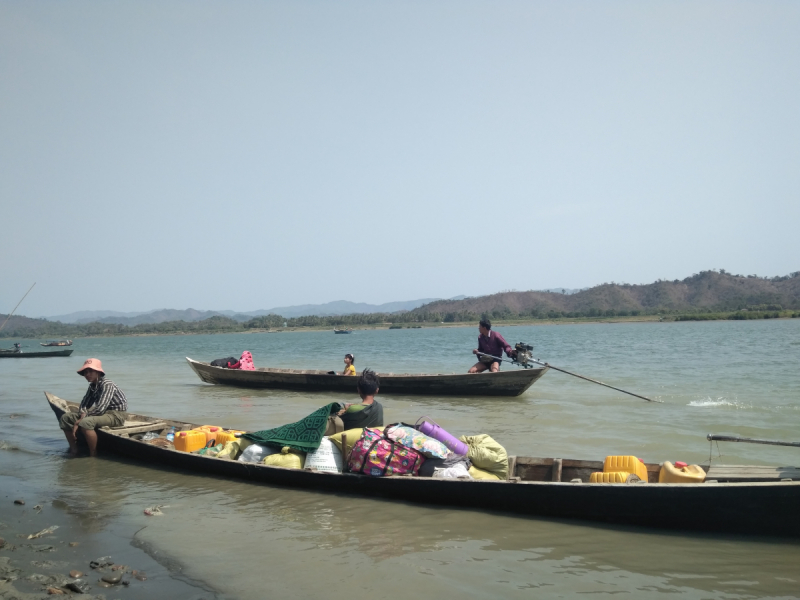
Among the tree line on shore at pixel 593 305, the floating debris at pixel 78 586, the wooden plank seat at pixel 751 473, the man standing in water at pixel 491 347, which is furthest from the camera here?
the tree line on shore at pixel 593 305

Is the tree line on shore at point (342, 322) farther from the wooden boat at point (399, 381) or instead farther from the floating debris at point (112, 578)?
the floating debris at point (112, 578)

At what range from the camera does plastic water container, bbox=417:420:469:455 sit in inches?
249

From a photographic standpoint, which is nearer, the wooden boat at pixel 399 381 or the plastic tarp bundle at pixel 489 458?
the plastic tarp bundle at pixel 489 458

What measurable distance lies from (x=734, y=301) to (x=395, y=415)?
105620 mm

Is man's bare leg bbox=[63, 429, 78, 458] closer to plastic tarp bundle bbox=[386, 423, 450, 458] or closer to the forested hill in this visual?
plastic tarp bundle bbox=[386, 423, 450, 458]

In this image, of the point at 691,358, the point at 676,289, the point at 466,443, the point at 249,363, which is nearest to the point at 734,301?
the point at 676,289

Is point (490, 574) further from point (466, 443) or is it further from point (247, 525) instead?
point (247, 525)

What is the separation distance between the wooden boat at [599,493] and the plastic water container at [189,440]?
88 centimetres

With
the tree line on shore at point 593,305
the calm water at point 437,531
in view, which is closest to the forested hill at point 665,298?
the tree line on shore at point 593,305

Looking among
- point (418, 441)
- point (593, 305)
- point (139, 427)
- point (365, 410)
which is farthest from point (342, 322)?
point (418, 441)

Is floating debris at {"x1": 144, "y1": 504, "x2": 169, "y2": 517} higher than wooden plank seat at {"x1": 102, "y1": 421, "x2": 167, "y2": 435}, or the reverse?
wooden plank seat at {"x1": 102, "y1": 421, "x2": 167, "y2": 435}

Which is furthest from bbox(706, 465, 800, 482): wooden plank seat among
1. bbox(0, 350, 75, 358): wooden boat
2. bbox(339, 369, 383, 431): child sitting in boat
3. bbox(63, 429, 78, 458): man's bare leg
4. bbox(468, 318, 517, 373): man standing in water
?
bbox(0, 350, 75, 358): wooden boat

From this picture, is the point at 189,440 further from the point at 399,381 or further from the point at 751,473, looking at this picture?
the point at 399,381

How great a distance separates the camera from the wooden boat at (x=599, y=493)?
4844 mm
